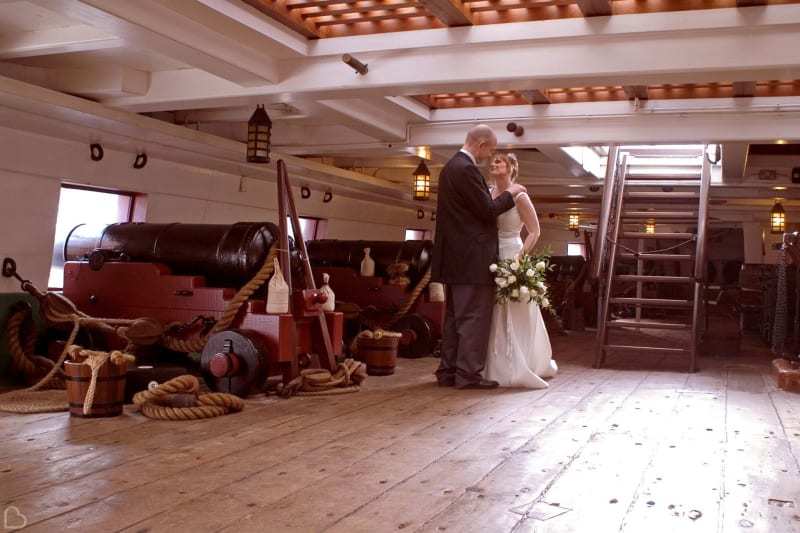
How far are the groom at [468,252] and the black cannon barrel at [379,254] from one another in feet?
8.22

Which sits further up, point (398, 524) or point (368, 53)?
point (368, 53)

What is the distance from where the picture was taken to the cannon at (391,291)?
7.71 m

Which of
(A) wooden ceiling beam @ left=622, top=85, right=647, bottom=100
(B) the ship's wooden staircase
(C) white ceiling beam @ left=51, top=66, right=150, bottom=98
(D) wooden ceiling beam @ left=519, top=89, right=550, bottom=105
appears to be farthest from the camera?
(B) the ship's wooden staircase

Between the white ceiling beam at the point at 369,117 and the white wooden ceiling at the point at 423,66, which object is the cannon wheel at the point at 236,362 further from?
the white ceiling beam at the point at 369,117

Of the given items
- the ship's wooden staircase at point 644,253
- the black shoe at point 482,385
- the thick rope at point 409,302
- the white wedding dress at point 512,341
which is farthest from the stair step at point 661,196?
the black shoe at point 482,385

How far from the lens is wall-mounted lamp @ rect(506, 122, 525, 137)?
7512mm

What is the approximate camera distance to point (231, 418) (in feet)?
14.3

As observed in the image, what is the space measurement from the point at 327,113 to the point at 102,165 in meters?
2.21

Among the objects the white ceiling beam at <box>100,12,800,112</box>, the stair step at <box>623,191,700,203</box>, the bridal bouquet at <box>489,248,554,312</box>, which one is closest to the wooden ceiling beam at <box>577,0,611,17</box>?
the white ceiling beam at <box>100,12,800,112</box>

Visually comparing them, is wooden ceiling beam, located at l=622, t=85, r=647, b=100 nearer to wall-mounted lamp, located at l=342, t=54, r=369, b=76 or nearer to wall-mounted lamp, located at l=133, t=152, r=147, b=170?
wall-mounted lamp, located at l=342, t=54, r=369, b=76

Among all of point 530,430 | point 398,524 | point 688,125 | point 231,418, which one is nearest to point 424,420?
point 530,430

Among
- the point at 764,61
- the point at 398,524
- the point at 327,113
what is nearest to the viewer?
the point at 398,524

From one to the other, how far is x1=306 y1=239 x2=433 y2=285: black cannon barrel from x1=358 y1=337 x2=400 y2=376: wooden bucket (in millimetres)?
1902

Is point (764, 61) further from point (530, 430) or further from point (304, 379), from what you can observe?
point (304, 379)
